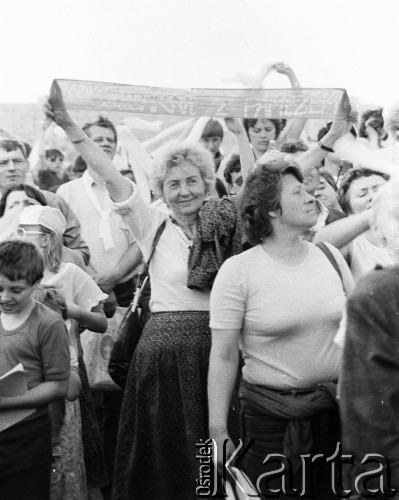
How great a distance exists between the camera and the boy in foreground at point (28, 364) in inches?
143

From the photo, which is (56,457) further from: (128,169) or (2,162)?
(128,169)

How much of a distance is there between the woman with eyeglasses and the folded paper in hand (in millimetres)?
1213

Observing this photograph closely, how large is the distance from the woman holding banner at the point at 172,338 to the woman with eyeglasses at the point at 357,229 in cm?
45

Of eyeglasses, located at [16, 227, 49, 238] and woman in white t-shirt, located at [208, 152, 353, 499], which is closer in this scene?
woman in white t-shirt, located at [208, 152, 353, 499]

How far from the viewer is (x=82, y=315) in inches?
167

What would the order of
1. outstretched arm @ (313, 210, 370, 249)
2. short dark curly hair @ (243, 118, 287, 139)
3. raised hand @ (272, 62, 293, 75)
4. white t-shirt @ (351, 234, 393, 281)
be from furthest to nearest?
short dark curly hair @ (243, 118, 287, 139) → raised hand @ (272, 62, 293, 75) → white t-shirt @ (351, 234, 393, 281) → outstretched arm @ (313, 210, 370, 249)

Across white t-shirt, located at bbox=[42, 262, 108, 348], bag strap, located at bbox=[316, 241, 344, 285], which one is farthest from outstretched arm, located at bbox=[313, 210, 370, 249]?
white t-shirt, located at bbox=[42, 262, 108, 348]

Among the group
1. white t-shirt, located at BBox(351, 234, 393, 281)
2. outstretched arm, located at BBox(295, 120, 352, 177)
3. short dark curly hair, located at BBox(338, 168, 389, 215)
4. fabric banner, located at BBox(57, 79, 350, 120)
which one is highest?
fabric banner, located at BBox(57, 79, 350, 120)

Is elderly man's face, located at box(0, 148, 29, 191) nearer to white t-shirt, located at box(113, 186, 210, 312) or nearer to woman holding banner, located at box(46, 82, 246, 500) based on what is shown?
woman holding banner, located at box(46, 82, 246, 500)

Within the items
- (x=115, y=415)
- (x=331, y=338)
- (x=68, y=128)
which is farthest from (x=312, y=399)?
(x=115, y=415)

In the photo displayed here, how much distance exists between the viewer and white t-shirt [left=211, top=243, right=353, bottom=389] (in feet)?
10.3

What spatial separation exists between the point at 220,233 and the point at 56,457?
113cm

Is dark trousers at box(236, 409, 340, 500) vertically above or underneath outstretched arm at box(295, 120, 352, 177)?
underneath

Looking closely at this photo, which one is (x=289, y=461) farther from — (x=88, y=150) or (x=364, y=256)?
(x=88, y=150)
